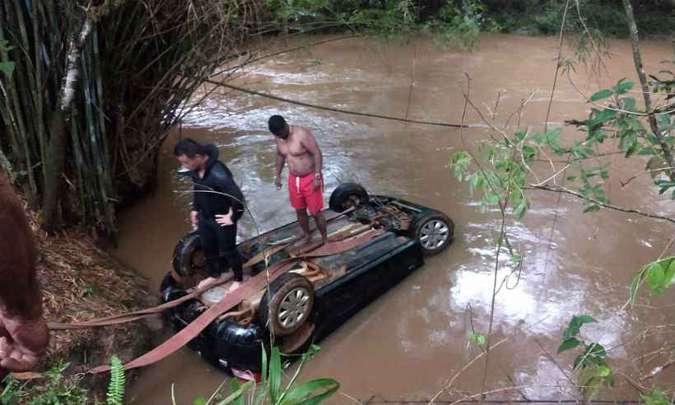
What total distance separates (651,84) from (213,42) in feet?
12.5

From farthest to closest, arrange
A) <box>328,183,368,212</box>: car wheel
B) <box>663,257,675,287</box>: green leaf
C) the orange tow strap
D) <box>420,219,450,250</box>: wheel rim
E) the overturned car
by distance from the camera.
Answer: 1. <box>328,183,368,212</box>: car wheel
2. <box>420,219,450,250</box>: wheel rim
3. the overturned car
4. the orange tow strap
5. <box>663,257,675,287</box>: green leaf

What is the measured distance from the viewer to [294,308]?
3740 mm

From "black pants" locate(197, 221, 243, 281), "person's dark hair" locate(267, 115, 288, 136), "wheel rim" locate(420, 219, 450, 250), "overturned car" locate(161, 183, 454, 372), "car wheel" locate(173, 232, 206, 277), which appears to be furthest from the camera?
"wheel rim" locate(420, 219, 450, 250)

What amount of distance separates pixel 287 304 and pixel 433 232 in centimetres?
211

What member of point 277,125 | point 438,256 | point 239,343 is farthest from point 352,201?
point 239,343

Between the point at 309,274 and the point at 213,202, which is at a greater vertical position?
the point at 213,202

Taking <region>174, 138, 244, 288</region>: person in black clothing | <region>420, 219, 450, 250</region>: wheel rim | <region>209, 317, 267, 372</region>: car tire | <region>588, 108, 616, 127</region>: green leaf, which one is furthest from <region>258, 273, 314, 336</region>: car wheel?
<region>588, 108, 616, 127</region>: green leaf

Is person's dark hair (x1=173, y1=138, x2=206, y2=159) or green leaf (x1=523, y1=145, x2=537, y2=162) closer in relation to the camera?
green leaf (x1=523, y1=145, x2=537, y2=162)

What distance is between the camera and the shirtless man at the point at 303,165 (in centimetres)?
466

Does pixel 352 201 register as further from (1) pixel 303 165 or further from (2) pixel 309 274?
(2) pixel 309 274

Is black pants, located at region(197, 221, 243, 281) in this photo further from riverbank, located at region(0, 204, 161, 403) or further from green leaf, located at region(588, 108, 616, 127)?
green leaf, located at region(588, 108, 616, 127)

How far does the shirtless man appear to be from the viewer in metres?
4.66

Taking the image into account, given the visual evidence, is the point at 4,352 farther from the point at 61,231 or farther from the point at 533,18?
the point at 533,18

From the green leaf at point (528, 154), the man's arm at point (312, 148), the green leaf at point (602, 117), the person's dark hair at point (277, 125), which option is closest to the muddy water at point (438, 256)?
the green leaf at point (528, 154)
